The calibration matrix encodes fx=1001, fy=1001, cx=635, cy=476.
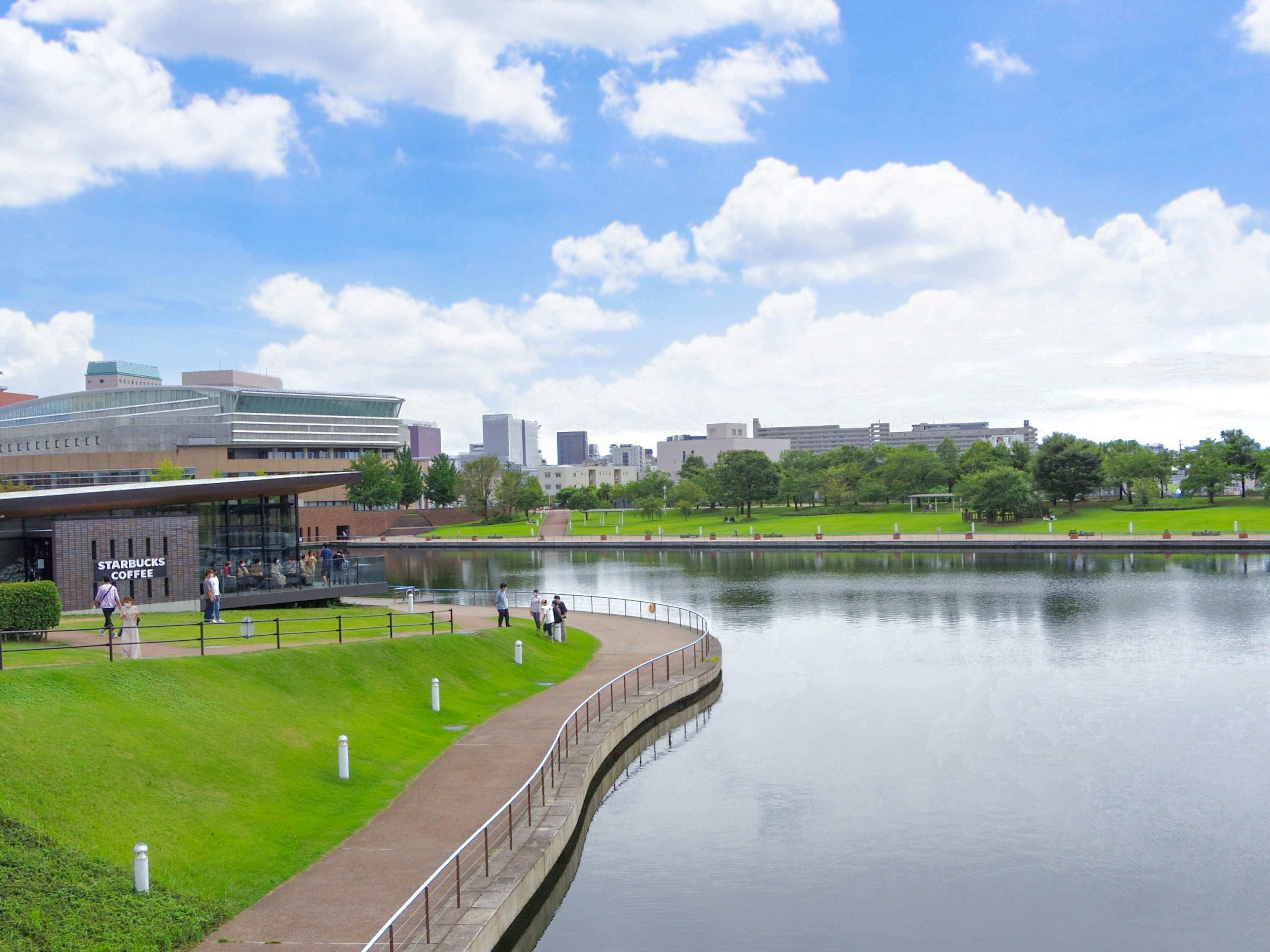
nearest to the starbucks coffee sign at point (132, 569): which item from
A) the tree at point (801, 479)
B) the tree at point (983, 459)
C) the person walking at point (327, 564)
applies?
the person walking at point (327, 564)

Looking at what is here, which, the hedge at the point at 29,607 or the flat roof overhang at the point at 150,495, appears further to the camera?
the flat roof overhang at the point at 150,495

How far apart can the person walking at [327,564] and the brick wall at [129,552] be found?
17.1 feet

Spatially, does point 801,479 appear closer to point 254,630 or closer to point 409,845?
point 254,630

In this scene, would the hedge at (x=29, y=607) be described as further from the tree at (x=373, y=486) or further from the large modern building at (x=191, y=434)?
the tree at (x=373, y=486)

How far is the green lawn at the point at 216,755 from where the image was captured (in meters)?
13.0

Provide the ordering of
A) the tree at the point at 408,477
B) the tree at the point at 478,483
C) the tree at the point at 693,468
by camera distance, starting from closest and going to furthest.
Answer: the tree at the point at 408,477 < the tree at the point at 478,483 < the tree at the point at 693,468

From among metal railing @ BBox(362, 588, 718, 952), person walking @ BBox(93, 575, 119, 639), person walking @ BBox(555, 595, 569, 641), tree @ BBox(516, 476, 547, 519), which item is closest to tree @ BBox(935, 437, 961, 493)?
tree @ BBox(516, 476, 547, 519)

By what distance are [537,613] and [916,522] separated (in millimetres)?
70700

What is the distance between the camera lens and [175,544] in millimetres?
33688

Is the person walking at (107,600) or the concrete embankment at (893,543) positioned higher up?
the person walking at (107,600)

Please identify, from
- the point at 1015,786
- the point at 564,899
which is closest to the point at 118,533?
the point at 564,899

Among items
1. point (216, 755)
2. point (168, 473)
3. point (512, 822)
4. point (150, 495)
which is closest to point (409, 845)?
point (512, 822)

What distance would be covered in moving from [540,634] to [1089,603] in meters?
27.0

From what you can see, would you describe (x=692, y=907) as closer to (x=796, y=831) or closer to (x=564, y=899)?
(x=564, y=899)
